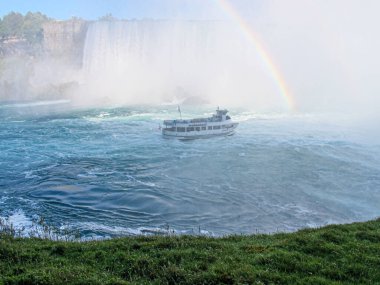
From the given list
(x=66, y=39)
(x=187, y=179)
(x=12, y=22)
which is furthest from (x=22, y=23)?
(x=187, y=179)

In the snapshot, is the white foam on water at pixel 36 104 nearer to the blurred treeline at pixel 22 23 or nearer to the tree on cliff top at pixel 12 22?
the blurred treeline at pixel 22 23

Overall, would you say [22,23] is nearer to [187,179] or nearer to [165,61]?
[165,61]

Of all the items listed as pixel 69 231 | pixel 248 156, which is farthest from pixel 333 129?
pixel 69 231

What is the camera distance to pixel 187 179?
2906cm

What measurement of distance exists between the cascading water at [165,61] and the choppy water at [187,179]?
36.9 m

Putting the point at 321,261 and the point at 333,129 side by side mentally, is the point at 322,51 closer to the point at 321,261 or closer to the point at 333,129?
the point at 333,129

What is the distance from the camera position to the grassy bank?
31.6 ft

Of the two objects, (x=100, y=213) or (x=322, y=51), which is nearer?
(x=100, y=213)

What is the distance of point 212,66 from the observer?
87.9 metres

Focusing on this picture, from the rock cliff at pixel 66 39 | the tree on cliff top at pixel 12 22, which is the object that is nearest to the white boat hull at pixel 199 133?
the rock cliff at pixel 66 39

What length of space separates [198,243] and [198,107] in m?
58.3

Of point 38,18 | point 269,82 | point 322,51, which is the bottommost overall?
point 269,82

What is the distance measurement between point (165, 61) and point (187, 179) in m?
63.8

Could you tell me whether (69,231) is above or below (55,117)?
below
